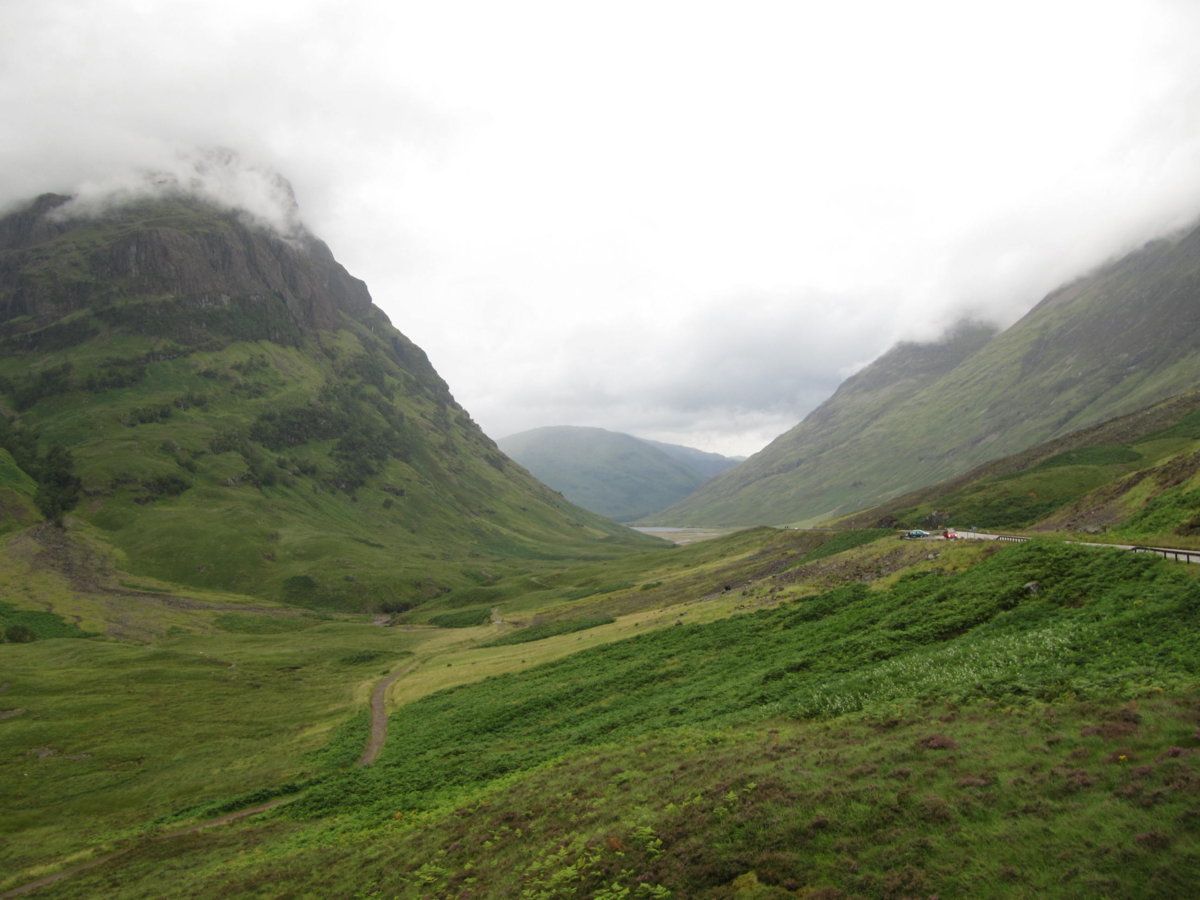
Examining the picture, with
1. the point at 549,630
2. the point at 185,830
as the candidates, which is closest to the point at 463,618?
the point at 549,630

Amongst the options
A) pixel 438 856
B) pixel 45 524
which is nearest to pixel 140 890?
pixel 438 856

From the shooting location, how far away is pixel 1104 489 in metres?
79.9

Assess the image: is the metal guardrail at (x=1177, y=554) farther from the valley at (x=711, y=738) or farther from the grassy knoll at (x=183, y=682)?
the grassy knoll at (x=183, y=682)

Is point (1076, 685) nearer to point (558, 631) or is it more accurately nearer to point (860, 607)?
point (860, 607)

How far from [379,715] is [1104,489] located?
90.9 metres

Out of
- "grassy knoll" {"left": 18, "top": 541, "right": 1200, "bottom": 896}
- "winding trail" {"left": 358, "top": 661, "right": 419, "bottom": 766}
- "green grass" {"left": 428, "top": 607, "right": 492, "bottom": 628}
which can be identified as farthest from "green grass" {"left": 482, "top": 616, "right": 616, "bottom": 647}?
"grassy knoll" {"left": 18, "top": 541, "right": 1200, "bottom": 896}

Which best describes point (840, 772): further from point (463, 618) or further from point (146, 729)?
point (463, 618)

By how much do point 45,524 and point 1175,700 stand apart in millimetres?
214567

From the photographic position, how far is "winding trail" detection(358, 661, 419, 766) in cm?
5546

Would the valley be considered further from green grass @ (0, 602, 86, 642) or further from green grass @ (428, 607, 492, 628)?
green grass @ (428, 607, 492, 628)

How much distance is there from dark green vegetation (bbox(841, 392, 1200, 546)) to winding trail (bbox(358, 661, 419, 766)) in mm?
62537

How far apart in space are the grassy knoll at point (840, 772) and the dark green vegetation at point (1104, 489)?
17499 millimetres

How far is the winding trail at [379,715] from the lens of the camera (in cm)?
5546

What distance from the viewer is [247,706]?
75.8 metres
